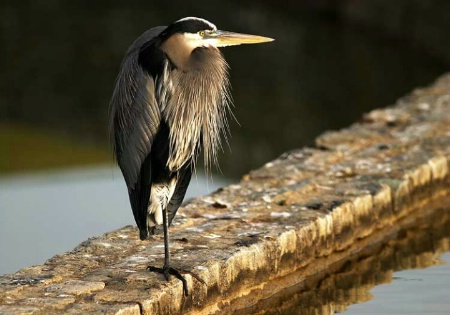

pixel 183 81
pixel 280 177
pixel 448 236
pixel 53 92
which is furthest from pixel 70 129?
pixel 183 81

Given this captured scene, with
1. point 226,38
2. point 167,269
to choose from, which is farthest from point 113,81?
point 167,269

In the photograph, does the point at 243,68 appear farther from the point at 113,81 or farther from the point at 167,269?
the point at 167,269

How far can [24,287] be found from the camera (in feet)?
19.4

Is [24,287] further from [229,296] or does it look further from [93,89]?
[93,89]

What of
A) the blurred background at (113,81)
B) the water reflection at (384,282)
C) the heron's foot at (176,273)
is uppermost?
the blurred background at (113,81)


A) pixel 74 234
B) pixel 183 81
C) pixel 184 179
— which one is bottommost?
pixel 74 234

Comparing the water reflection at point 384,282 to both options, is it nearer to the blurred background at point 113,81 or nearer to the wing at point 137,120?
the wing at point 137,120

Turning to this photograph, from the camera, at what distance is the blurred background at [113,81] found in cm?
988

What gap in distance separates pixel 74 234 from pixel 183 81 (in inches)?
111

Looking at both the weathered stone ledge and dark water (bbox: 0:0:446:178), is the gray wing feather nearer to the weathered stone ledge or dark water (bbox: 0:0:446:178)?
the weathered stone ledge

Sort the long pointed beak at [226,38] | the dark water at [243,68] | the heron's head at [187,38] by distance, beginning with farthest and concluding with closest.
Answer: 1. the dark water at [243,68]
2. the long pointed beak at [226,38]
3. the heron's head at [187,38]

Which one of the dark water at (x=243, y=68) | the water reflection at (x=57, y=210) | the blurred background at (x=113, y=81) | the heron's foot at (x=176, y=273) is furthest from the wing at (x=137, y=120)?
the dark water at (x=243, y=68)

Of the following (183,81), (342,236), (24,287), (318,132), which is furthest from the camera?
(318,132)

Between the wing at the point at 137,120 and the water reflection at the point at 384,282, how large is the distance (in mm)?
806
